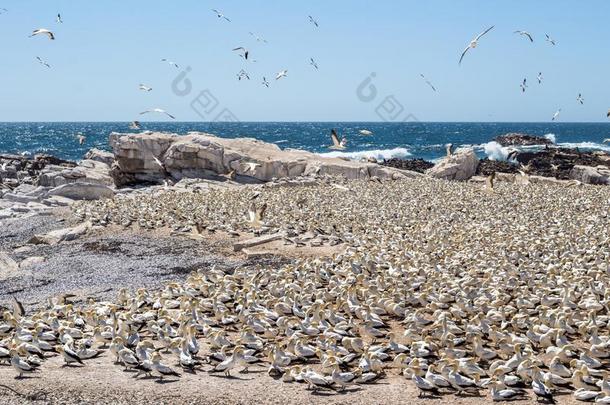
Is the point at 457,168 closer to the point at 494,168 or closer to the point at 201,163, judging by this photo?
the point at 494,168

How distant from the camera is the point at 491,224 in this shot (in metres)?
22.3

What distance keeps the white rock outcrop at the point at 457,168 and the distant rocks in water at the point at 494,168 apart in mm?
1086

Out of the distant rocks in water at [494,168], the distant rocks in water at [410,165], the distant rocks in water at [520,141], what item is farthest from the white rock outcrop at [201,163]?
the distant rocks in water at [520,141]

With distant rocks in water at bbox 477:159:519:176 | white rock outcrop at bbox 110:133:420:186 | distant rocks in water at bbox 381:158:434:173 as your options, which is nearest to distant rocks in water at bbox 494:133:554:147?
distant rocks in water at bbox 381:158:434:173

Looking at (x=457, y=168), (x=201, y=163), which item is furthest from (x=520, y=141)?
(x=201, y=163)

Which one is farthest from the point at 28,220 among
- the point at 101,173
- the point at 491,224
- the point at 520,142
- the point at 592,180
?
the point at 520,142

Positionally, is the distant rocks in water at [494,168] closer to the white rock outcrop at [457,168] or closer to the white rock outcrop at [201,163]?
the white rock outcrop at [457,168]

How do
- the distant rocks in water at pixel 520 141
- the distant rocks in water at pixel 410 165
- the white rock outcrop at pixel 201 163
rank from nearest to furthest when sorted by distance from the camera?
the white rock outcrop at pixel 201 163 → the distant rocks in water at pixel 410 165 → the distant rocks in water at pixel 520 141

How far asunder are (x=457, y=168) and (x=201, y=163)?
16255 mm

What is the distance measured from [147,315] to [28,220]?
16920 millimetres

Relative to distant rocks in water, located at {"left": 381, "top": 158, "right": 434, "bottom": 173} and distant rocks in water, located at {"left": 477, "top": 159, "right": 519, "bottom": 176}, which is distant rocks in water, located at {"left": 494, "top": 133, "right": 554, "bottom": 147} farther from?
distant rocks in water, located at {"left": 477, "top": 159, "right": 519, "bottom": 176}

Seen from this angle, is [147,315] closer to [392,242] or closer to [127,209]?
[392,242]

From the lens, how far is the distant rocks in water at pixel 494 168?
44981 mm

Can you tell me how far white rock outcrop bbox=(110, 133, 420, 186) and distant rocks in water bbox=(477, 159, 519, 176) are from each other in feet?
26.6
